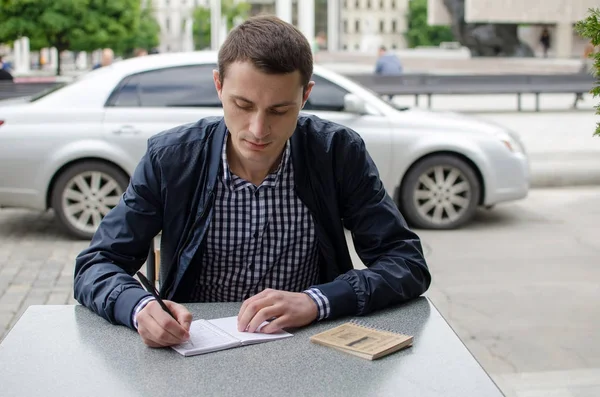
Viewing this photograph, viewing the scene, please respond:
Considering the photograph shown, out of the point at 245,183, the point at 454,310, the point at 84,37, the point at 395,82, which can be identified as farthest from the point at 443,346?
the point at 84,37

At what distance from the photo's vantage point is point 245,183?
9.89ft

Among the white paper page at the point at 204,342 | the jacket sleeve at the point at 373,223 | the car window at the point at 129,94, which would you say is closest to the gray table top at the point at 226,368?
the white paper page at the point at 204,342

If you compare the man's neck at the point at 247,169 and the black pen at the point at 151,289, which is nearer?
the black pen at the point at 151,289

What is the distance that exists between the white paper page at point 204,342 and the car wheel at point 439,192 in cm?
704

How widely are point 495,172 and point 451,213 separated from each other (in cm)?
57

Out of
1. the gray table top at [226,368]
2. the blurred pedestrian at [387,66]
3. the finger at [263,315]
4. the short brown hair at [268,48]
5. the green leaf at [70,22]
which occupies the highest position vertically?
the green leaf at [70,22]

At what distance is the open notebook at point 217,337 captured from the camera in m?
2.47

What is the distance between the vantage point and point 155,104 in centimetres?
906

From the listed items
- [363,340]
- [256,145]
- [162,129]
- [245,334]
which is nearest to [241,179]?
[256,145]

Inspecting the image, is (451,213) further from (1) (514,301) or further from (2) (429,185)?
(1) (514,301)

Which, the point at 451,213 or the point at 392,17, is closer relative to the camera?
the point at 451,213

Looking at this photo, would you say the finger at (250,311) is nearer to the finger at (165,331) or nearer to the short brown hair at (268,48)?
the finger at (165,331)

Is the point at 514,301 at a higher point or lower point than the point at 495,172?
lower

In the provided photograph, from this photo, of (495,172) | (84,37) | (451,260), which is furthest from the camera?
(84,37)
